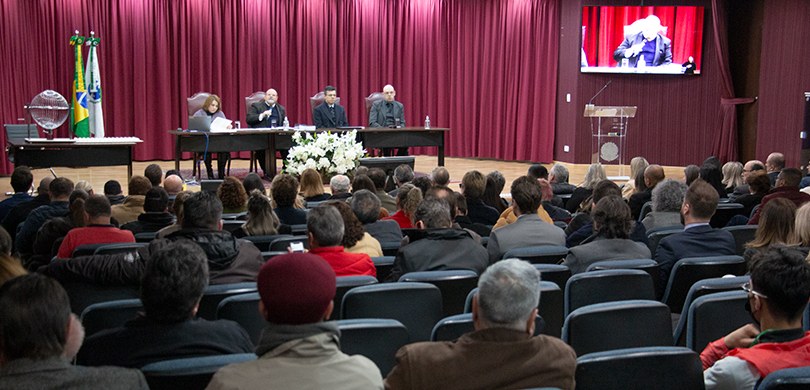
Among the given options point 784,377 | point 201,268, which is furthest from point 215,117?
point 784,377

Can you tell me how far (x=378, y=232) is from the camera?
4797 mm

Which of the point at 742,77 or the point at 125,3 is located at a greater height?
the point at 125,3

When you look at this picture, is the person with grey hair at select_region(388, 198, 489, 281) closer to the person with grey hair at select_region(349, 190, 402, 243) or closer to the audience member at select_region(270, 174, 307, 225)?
the person with grey hair at select_region(349, 190, 402, 243)

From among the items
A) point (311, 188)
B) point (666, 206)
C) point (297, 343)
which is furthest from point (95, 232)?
point (666, 206)

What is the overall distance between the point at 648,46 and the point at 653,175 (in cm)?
681

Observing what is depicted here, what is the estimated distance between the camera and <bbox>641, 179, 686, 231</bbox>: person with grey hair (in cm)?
525

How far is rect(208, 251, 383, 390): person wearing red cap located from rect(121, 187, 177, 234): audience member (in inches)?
127

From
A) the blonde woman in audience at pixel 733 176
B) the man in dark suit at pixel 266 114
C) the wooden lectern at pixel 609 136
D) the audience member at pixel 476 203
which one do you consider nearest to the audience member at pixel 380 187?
the audience member at pixel 476 203

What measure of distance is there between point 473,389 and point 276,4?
42.3 feet

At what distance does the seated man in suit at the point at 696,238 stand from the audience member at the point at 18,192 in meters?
4.41

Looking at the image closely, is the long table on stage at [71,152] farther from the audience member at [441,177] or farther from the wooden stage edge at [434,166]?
the audience member at [441,177]

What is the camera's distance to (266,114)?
11539 millimetres

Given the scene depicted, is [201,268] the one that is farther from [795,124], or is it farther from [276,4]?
[276,4]

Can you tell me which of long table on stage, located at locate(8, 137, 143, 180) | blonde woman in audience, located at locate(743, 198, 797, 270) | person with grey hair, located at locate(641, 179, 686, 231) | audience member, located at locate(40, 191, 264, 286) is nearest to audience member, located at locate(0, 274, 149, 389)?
audience member, located at locate(40, 191, 264, 286)
